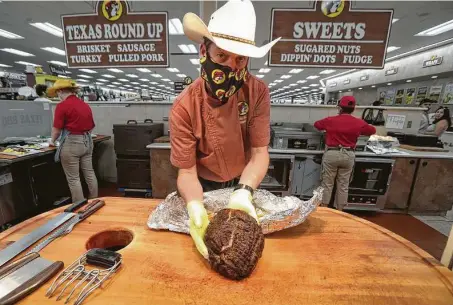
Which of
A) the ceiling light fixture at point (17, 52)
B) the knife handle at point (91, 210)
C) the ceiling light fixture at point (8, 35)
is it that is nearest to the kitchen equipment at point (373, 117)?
the knife handle at point (91, 210)

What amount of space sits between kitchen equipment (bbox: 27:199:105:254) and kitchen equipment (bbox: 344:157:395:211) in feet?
10.2

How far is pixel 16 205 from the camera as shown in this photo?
2658 mm

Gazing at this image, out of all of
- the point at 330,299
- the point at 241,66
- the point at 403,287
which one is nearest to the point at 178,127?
the point at 241,66

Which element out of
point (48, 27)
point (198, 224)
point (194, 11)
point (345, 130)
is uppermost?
point (194, 11)

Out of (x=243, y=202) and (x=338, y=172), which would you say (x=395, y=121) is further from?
(x=243, y=202)

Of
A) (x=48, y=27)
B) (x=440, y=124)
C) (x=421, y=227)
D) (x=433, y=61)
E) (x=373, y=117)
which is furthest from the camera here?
(x=433, y=61)

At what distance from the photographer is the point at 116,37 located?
295 centimetres

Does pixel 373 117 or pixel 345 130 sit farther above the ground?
pixel 373 117

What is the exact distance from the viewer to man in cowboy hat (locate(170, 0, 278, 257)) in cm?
90

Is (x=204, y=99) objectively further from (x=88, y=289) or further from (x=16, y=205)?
(x=16, y=205)

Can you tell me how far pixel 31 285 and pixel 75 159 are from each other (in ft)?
8.67

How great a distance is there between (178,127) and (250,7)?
640 millimetres

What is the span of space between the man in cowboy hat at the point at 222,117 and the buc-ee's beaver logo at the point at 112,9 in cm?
256

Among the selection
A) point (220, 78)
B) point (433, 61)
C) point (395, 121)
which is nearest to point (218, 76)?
point (220, 78)
